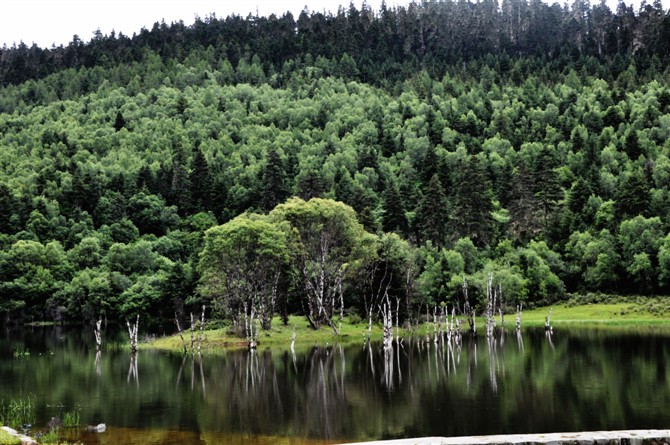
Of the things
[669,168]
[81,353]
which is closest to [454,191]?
[669,168]

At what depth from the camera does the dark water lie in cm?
3152

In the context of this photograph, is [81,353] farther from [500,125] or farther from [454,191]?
[500,125]

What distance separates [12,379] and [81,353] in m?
21.2

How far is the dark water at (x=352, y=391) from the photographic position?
3152 cm

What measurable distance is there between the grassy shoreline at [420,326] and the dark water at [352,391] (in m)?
8.49

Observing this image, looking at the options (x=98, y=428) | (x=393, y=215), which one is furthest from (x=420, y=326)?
(x=98, y=428)

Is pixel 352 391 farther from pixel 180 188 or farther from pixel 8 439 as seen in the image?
pixel 180 188

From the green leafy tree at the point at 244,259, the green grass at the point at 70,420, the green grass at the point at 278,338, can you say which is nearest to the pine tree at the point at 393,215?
the green grass at the point at 278,338

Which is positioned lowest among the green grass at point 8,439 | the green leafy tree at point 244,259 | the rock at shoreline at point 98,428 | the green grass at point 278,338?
the green grass at point 278,338

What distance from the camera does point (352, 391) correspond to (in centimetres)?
4353

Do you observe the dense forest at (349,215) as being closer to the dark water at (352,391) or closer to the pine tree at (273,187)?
the pine tree at (273,187)

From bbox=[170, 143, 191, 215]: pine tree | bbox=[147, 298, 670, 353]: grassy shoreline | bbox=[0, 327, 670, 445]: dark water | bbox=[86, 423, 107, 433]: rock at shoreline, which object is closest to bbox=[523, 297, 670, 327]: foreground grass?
bbox=[147, 298, 670, 353]: grassy shoreline

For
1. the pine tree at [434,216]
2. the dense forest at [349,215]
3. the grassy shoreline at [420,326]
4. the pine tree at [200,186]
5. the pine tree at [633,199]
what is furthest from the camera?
the pine tree at [200,186]

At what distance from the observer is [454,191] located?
14862 cm
